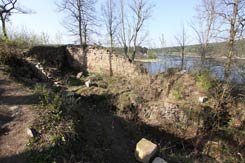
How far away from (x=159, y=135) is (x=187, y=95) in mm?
2015

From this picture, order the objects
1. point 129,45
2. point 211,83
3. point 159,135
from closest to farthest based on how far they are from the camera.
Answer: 1. point 159,135
2. point 211,83
3. point 129,45

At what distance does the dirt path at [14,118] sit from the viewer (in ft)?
8.61

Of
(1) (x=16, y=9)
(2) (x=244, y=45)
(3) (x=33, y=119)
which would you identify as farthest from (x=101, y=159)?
(1) (x=16, y=9)

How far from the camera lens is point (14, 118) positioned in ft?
10.9

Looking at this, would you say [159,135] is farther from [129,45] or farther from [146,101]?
[129,45]

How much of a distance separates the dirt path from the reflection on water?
540cm

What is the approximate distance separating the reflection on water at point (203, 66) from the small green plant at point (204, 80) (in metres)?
0.27

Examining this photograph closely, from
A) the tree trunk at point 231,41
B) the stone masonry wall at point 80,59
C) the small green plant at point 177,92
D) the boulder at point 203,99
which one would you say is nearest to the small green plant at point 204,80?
the boulder at point 203,99

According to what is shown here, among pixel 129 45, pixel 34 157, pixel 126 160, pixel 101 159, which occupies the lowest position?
pixel 126 160

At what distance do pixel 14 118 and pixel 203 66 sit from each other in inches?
279

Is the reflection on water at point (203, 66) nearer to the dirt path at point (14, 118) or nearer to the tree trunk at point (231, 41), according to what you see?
the tree trunk at point (231, 41)

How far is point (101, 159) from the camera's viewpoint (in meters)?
3.10

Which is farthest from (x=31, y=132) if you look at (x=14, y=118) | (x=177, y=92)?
(x=177, y=92)

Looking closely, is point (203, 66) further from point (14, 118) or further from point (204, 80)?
point (14, 118)
